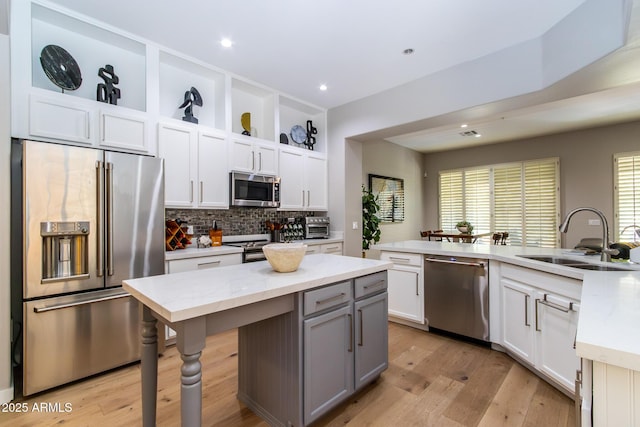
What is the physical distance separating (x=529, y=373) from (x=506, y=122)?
4344 mm

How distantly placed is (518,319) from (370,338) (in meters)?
1.33

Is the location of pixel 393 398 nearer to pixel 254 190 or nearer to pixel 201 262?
pixel 201 262

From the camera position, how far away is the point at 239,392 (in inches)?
79.4

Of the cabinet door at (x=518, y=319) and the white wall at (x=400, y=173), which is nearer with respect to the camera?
the cabinet door at (x=518, y=319)

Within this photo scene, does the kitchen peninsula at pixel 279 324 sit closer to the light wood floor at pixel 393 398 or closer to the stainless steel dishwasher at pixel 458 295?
the light wood floor at pixel 393 398

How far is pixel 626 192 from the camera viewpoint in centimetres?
520

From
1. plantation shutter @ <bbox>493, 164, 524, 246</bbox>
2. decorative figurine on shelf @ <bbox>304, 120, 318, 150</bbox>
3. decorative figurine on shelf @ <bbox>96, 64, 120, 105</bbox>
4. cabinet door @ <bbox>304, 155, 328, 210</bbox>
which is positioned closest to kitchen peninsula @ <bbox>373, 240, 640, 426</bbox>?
cabinet door @ <bbox>304, 155, 328, 210</bbox>

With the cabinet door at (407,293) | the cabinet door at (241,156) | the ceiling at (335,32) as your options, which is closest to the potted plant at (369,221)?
the cabinet door at (407,293)

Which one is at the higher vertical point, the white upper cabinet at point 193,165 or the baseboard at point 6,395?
the white upper cabinet at point 193,165

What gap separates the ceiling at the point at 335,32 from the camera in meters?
2.39

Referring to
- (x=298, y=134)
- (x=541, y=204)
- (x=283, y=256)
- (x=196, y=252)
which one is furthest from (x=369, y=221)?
(x=541, y=204)

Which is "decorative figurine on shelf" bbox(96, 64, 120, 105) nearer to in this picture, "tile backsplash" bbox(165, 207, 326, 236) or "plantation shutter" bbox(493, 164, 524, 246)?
"tile backsplash" bbox(165, 207, 326, 236)

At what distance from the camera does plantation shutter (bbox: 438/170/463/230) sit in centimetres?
719

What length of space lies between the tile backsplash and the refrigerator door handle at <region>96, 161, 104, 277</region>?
1049mm
